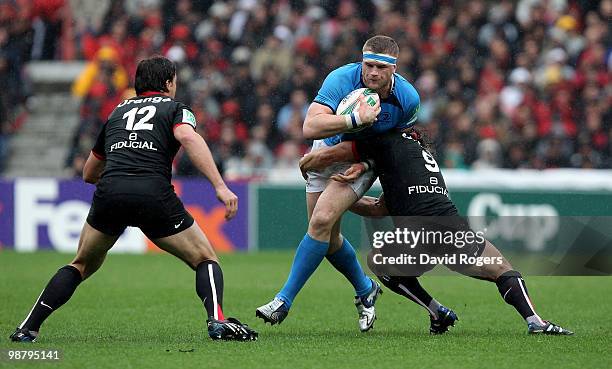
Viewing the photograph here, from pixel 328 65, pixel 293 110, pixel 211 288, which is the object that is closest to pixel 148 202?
pixel 211 288

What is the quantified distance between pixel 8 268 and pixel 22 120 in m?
7.64

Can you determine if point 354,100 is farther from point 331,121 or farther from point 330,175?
point 330,175

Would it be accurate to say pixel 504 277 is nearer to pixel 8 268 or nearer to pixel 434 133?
pixel 8 268

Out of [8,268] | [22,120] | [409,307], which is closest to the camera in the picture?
[409,307]

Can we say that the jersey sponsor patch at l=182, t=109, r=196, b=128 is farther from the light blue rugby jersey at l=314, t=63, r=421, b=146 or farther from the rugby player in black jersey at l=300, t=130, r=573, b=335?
the rugby player in black jersey at l=300, t=130, r=573, b=335

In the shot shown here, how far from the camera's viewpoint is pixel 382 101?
8.34 meters

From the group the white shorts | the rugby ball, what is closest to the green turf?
the white shorts

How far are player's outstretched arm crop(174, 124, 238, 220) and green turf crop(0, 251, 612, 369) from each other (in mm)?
898

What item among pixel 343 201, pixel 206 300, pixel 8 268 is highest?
pixel 343 201

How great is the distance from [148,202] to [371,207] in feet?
6.65

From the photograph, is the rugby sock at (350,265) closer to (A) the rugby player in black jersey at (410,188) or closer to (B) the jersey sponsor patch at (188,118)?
(A) the rugby player in black jersey at (410,188)

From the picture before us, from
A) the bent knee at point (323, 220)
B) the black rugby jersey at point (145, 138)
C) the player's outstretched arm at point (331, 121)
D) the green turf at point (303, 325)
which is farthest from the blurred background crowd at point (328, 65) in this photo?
the black rugby jersey at point (145, 138)

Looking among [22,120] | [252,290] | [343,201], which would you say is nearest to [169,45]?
[22,120]

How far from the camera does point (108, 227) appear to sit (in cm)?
762
